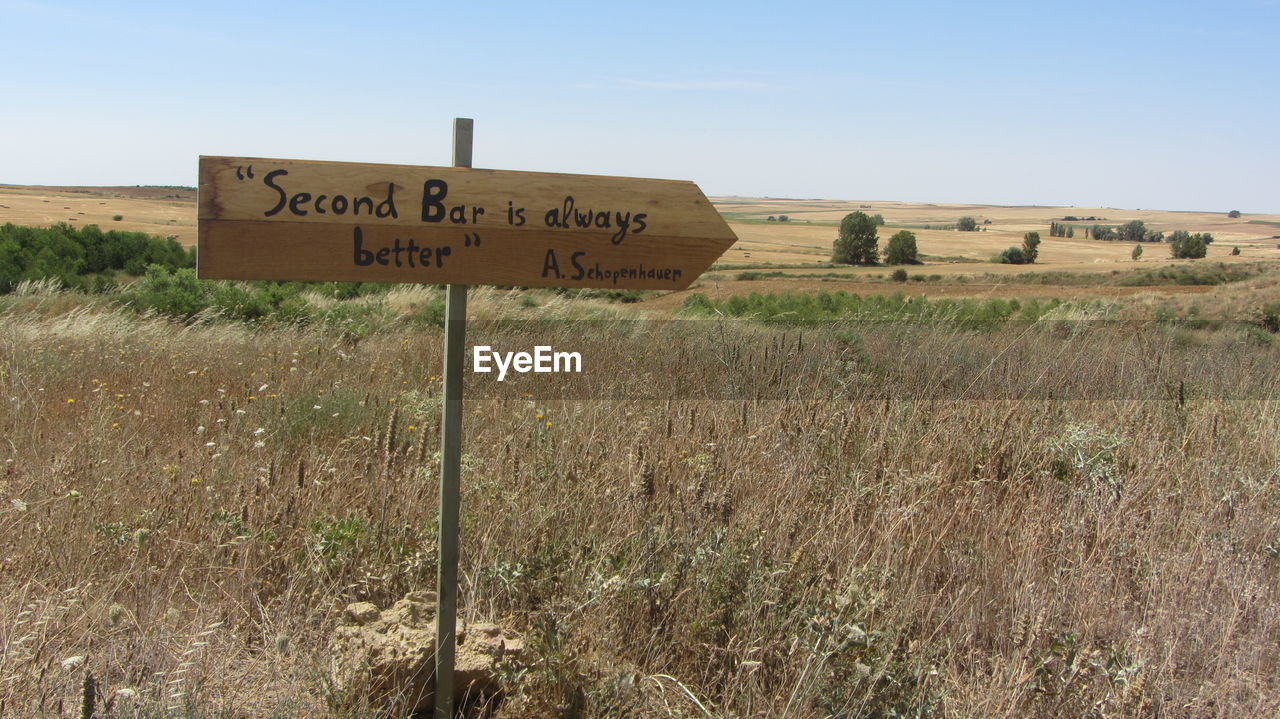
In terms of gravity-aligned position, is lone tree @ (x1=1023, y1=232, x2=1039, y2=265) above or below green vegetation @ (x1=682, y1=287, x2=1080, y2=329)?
above

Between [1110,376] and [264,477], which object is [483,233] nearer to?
[264,477]

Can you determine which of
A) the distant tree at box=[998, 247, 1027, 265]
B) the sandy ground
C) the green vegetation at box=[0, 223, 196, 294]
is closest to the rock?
the green vegetation at box=[0, 223, 196, 294]

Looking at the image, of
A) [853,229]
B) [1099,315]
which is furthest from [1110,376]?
[853,229]

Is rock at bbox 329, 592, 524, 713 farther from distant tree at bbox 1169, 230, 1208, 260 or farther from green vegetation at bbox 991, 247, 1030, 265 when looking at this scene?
distant tree at bbox 1169, 230, 1208, 260

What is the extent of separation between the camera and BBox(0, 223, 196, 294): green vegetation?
60.1 feet

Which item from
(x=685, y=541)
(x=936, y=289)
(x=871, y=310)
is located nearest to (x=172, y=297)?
(x=871, y=310)

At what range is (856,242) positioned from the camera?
5897cm

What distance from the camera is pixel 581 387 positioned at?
5906 mm

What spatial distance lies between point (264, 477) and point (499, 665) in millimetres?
1341

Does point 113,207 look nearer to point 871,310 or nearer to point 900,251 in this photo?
point 900,251

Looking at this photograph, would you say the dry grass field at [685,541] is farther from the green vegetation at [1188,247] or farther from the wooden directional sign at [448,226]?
the green vegetation at [1188,247]

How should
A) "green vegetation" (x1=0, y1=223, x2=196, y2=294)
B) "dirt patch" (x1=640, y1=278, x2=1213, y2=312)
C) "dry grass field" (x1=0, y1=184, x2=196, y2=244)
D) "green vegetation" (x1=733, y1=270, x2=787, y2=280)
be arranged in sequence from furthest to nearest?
"dry grass field" (x1=0, y1=184, x2=196, y2=244), "green vegetation" (x1=733, y1=270, x2=787, y2=280), "dirt patch" (x1=640, y1=278, x2=1213, y2=312), "green vegetation" (x1=0, y1=223, x2=196, y2=294)

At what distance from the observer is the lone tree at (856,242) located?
5875cm

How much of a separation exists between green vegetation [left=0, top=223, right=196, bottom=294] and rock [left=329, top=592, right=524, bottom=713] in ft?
58.7
